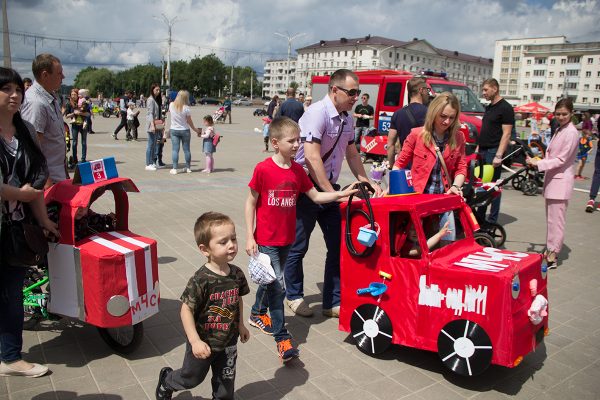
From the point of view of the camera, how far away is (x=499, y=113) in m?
7.03

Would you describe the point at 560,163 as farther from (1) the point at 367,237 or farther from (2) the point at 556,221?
(1) the point at 367,237

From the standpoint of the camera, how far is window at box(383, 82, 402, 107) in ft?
48.3

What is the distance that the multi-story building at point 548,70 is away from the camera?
100438 millimetres

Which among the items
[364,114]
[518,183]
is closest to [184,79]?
[364,114]

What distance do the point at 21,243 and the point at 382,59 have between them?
11952 centimetres

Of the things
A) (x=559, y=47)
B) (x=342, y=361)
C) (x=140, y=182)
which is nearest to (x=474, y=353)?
(x=342, y=361)

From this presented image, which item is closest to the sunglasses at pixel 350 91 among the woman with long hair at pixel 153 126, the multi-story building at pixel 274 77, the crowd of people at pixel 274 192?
the crowd of people at pixel 274 192

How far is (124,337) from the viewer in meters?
3.61

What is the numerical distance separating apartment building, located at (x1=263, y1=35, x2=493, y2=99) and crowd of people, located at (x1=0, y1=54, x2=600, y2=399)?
343ft

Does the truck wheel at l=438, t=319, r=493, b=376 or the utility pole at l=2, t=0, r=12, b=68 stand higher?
the utility pole at l=2, t=0, r=12, b=68

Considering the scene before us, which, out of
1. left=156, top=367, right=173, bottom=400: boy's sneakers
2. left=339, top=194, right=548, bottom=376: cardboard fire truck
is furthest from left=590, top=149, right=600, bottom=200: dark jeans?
left=156, top=367, right=173, bottom=400: boy's sneakers

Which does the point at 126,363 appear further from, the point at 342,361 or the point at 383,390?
the point at 383,390

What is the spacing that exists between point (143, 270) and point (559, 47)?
12243cm

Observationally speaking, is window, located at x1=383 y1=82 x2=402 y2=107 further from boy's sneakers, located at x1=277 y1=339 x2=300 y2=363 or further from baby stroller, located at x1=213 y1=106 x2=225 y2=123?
baby stroller, located at x1=213 y1=106 x2=225 y2=123
